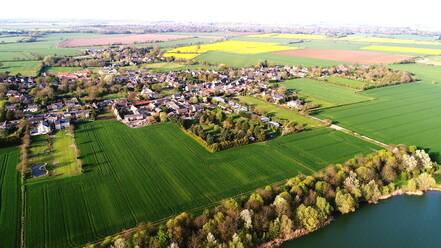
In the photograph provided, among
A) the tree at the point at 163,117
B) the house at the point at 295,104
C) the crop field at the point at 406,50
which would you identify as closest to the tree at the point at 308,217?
the tree at the point at 163,117

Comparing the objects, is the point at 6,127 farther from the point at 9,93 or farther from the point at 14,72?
the point at 14,72

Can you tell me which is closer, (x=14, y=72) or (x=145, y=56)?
(x=14, y=72)

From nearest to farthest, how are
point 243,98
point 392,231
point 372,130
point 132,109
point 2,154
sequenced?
1. point 392,231
2. point 2,154
3. point 372,130
4. point 132,109
5. point 243,98

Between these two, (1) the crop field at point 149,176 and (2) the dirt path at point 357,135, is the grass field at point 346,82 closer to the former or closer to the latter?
(2) the dirt path at point 357,135

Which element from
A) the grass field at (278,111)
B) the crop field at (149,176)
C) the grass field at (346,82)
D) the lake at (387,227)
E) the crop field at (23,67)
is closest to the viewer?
the lake at (387,227)

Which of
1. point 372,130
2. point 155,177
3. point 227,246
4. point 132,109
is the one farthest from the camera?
point 132,109

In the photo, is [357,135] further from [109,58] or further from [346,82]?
[109,58]

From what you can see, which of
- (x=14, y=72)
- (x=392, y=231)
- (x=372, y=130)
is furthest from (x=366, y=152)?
(x=14, y=72)
